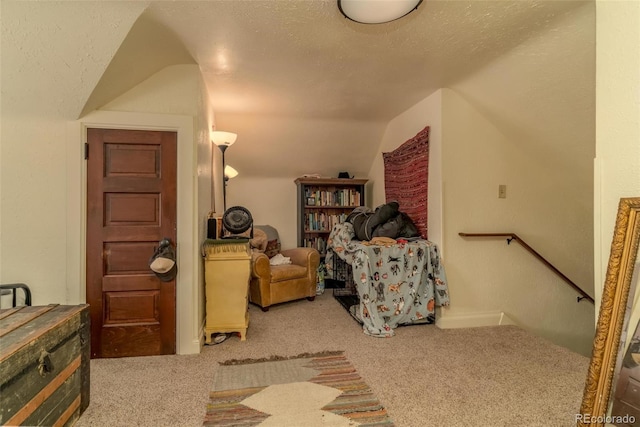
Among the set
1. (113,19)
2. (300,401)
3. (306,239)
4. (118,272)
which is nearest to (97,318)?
(118,272)

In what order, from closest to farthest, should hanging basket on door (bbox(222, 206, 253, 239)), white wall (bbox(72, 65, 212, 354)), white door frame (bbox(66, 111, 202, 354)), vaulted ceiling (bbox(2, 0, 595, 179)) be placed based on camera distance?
vaulted ceiling (bbox(2, 0, 595, 179)), white door frame (bbox(66, 111, 202, 354)), white wall (bbox(72, 65, 212, 354)), hanging basket on door (bbox(222, 206, 253, 239))

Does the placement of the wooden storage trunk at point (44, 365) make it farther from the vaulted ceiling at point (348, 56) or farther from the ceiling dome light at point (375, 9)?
the ceiling dome light at point (375, 9)

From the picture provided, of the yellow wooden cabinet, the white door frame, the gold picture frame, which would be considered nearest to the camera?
the gold picture frame

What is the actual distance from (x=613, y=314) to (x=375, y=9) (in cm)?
168

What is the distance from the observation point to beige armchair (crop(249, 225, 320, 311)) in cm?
336

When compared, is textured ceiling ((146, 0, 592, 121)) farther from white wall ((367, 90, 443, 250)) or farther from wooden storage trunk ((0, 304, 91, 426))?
wooden storage trunk ((0, 304, 91, 426))

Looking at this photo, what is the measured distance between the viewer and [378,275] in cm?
283

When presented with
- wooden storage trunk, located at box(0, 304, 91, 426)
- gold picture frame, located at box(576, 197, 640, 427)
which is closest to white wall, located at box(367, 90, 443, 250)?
gold picture frame, located at box(576, 197, 640, 427)

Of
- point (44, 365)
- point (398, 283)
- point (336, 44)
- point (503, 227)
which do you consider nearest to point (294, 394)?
point (44, 365)

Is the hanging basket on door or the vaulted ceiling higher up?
the vaulted ceiling

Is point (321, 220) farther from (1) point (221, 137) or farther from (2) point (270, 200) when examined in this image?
(1) point (221, 137)

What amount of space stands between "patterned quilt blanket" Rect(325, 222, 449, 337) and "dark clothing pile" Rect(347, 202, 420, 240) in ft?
0.59

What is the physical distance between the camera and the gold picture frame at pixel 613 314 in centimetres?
119

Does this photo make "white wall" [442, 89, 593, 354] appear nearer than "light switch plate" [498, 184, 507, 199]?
Yes
